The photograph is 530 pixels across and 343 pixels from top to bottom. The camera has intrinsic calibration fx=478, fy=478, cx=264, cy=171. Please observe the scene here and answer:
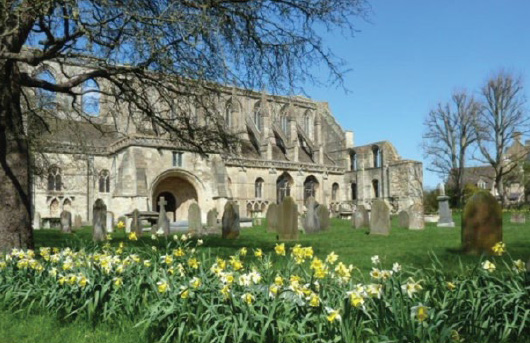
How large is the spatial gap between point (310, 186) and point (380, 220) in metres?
25.9

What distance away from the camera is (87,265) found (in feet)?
15.8

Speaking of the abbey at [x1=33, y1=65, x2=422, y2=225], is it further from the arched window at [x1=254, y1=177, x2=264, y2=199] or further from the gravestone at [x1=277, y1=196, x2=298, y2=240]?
the gravestone at [x1=277, y1=196, x2=298, y2=240]

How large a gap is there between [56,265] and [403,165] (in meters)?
36.0

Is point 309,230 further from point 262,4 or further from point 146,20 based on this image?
point 146,20

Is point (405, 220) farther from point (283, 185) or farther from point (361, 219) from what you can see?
point (283, 185)

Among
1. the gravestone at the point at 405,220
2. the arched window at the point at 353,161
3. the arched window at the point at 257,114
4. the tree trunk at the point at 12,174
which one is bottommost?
the gravestone at the point at 405,220

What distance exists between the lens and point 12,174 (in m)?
7.37

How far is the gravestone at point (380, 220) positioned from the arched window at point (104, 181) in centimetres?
2148

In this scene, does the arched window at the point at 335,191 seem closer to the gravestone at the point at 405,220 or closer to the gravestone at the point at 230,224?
the gravestone at the point at 405,220

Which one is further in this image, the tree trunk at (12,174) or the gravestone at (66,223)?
the gravestone at (66,223)

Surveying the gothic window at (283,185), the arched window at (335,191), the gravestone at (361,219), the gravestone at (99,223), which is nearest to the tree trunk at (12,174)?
the gravestone at (99,223)

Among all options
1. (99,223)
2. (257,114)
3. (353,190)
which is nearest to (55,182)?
(99,223)

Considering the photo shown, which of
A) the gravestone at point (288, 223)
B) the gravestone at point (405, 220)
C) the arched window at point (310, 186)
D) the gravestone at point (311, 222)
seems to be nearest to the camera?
the gravestone at point (288, 223)

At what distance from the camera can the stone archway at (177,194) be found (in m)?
32.0
